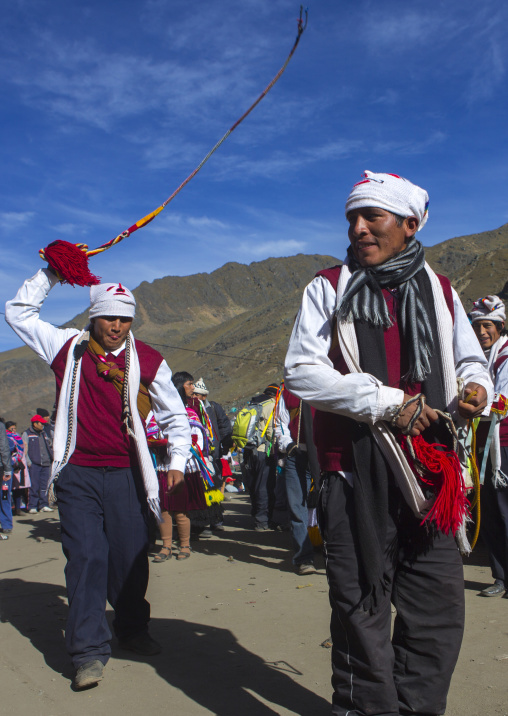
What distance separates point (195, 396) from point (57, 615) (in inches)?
160

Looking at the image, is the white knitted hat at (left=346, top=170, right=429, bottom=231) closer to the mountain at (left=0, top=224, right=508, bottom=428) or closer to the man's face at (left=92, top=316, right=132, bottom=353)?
the man's face at (left=92, top=316, right=132, bottom=353)

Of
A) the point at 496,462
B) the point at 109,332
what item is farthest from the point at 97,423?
the point at 496,462

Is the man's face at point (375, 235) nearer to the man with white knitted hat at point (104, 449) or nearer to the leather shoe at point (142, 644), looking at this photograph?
the man with white knitted hat at point (104, 449)

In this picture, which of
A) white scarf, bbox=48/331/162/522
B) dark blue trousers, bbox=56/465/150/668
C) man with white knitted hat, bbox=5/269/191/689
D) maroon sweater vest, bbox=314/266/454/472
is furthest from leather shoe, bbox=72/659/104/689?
maroon sweater vest, bbox=314/266/454/472

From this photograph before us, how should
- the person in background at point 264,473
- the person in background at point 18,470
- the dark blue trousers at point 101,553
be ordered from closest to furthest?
the dark blue trousers at point 101,553 < the person in background at point 264,473 < the person in background at point 18,470

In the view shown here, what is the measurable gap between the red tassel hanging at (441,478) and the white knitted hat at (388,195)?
0.88 meters

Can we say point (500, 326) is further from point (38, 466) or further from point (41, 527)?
point (38, 466)

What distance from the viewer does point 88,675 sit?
3.62m

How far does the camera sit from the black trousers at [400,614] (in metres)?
2.44

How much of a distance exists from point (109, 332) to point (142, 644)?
6.14 feet

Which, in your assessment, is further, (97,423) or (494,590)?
(494,590)

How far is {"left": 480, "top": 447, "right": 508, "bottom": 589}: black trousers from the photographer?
5461 millimetres

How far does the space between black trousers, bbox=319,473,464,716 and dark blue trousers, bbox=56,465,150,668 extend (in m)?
1.77

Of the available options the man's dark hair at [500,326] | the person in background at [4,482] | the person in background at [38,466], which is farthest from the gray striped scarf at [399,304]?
the person in background at [38,466]
